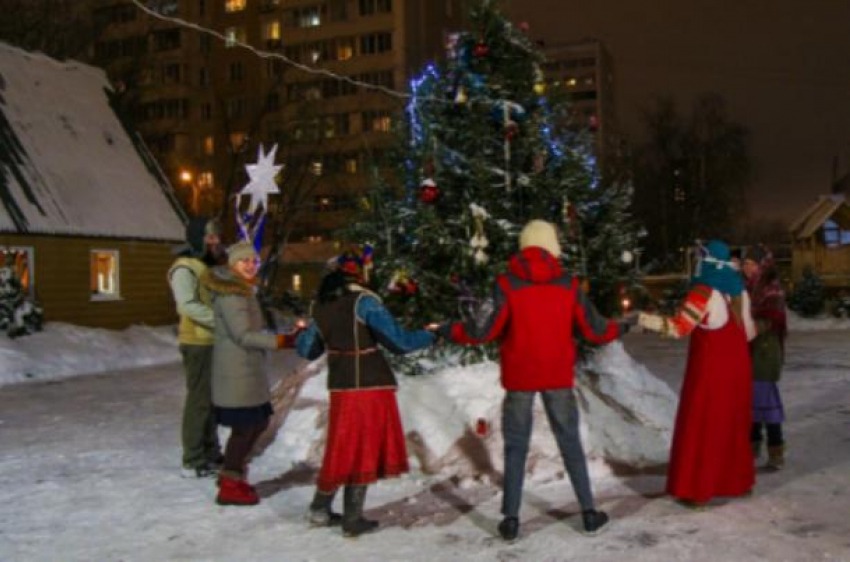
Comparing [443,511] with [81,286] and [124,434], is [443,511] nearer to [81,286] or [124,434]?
[124,434]

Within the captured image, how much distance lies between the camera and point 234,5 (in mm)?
67750

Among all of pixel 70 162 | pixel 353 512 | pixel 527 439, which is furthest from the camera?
pixel 70 162

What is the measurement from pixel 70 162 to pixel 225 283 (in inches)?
781

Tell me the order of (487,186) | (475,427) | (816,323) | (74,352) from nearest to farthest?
(475,427) < (487,186) < (74,352) < (816,323)

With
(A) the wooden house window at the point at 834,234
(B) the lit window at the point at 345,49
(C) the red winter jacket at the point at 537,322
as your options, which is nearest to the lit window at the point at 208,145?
(B) the lit window at the point at 345,49

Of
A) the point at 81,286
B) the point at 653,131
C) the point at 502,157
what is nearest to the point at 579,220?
the point at 502,157

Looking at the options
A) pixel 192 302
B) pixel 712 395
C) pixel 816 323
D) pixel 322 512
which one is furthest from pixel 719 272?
pixel 816 323

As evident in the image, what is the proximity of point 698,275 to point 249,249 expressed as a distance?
3.45m

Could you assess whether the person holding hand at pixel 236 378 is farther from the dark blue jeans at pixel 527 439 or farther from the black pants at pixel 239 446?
the dark blue jeans at pixel 527 439

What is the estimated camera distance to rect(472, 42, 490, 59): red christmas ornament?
9289mm

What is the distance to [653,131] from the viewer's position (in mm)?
53844

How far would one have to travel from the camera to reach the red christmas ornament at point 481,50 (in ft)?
30.5

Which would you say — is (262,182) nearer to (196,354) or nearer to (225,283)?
(196,354)

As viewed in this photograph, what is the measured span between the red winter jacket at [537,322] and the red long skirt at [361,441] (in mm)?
832
